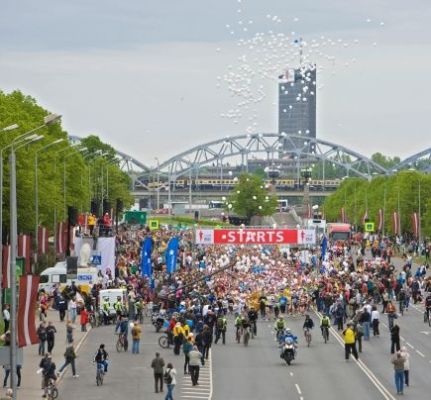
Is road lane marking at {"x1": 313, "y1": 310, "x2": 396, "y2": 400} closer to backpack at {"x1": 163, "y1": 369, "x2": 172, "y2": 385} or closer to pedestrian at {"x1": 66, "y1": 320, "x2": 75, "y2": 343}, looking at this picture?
backpack at {"x1": 163, "y1": 369, "x2": 172, "y2": 385}

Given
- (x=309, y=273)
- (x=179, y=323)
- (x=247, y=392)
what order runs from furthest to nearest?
(x=309, y=273), (x=179, y=323), (x=247, y=392)

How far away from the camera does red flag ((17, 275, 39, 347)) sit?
1594 inches

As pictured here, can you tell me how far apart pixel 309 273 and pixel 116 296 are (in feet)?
78.4

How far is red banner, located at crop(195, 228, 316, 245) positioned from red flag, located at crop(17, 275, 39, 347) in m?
51.1

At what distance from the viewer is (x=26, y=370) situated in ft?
163

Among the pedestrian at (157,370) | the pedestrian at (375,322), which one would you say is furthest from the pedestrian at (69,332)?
the pedestrian at (375,322)

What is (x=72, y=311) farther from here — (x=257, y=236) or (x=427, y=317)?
(x=257, y=236)

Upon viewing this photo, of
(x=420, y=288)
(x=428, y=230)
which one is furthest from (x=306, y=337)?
(x=428, y=230)

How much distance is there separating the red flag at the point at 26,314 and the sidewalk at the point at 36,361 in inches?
131

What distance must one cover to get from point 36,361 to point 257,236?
41.4 m

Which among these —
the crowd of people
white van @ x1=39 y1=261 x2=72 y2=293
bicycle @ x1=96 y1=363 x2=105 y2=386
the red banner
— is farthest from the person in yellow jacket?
the red banner

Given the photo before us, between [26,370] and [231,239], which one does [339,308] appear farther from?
Result: [231,239]

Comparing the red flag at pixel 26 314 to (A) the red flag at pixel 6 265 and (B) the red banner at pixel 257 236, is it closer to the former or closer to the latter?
(A) the red flag at pixel 6 265

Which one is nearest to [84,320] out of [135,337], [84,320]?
[84,320]
